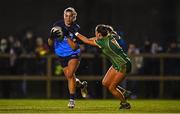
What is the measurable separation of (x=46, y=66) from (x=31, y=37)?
112 cm

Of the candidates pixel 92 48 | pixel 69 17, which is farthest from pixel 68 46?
pixel 92 48

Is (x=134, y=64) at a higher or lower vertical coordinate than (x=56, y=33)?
lower

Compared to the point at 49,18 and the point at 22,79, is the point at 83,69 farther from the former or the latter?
the point at 49,18

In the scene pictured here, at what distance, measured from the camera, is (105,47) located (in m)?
18.2

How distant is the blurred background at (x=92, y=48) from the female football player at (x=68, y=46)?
22.6 ft

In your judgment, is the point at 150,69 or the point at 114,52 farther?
the point at 150,69

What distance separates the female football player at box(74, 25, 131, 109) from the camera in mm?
18141

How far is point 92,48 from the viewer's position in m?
27.2

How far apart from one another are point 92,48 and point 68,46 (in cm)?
829

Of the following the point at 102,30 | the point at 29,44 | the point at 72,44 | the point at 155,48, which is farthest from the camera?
the point at 155,48

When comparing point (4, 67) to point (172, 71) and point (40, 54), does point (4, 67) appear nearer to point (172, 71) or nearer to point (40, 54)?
point (40, 54)

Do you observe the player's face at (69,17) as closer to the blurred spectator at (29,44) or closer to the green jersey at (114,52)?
the green jersey at (114,52)

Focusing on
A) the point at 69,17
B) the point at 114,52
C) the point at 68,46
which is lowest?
the point at 114,52

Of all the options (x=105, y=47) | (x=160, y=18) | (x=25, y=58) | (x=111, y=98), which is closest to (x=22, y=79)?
(x=25, y=58)
